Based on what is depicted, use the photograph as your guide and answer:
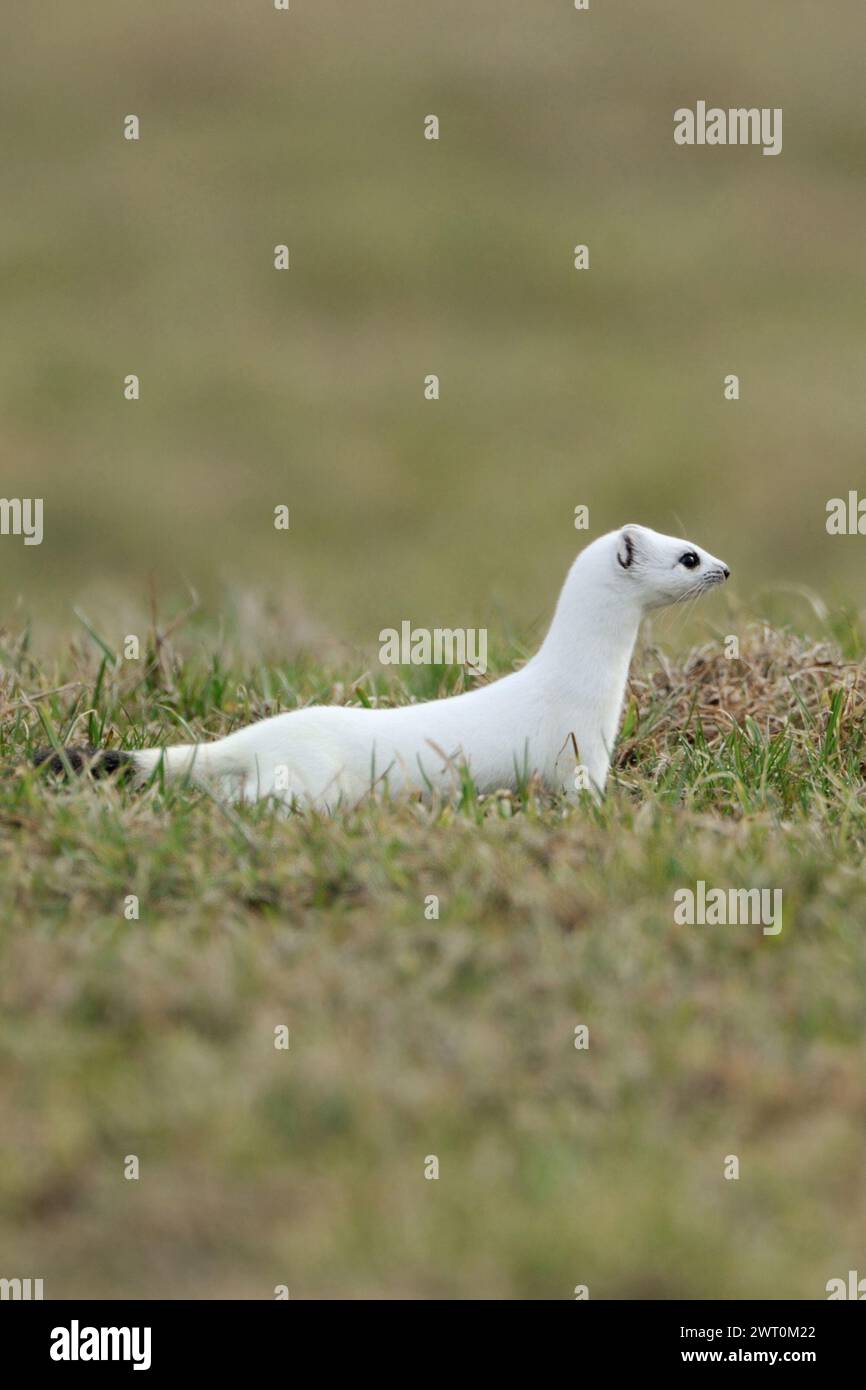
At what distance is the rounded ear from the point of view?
5.84 metres

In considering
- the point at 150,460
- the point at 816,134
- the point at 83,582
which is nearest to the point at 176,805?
the point at 83,582

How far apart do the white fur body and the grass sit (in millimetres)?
138

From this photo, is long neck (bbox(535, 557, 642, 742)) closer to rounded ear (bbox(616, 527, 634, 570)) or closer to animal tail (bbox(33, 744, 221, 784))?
rounded ear (bbox(616, 527, 634, 570))

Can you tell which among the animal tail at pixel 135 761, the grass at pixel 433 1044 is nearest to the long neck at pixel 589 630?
the grass at pixel 433 1044

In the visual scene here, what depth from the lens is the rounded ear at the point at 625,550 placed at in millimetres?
5836

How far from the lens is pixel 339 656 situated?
7.62 meters

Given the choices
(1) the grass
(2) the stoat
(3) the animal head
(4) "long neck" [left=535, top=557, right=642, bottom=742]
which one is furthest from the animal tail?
(3) the animal head

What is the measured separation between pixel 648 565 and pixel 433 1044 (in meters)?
2.14

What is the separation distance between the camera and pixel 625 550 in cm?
584

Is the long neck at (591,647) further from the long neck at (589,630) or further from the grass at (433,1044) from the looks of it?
the grass at (433,1044)

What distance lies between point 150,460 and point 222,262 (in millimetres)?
6298

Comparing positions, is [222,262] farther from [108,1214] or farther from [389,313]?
[108,1214]

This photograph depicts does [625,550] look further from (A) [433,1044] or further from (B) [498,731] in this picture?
(A) [433,1044]

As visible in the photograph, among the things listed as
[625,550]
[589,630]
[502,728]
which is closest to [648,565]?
[625,550]
